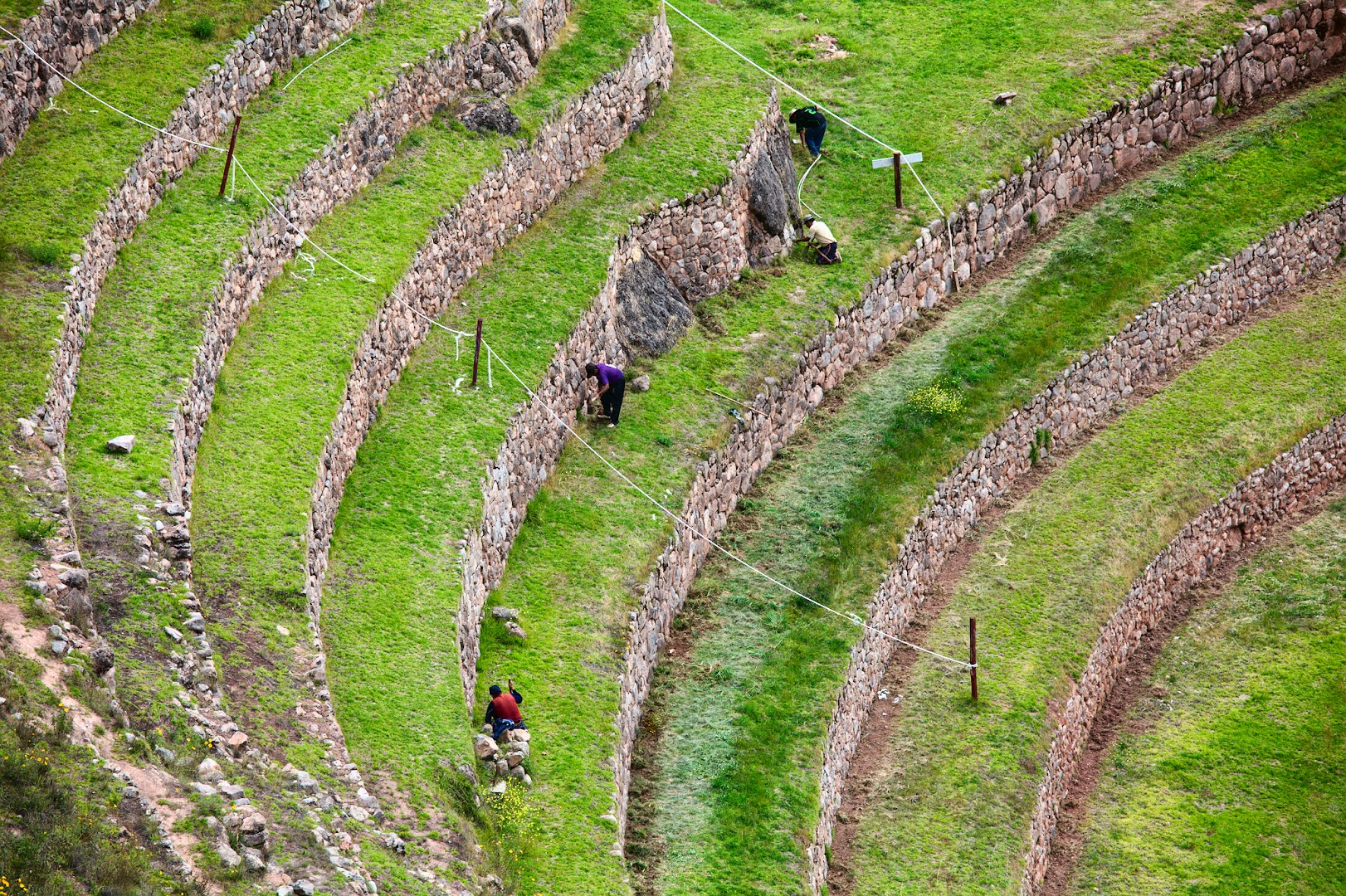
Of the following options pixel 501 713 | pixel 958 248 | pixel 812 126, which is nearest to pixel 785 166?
pixel 812 126

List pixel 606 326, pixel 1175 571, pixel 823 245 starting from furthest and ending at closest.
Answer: pixel 823 245, pixel 1175 571, pixel 606 326

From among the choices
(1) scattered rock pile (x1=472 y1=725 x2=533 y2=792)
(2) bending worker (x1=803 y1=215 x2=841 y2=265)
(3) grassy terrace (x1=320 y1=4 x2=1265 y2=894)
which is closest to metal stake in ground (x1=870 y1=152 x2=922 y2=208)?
(3) grassy terrace (x1=320 y1=4 x2=1265 y2=894)

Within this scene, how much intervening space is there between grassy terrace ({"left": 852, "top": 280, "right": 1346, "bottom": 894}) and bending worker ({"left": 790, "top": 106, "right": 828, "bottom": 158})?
31.6ft

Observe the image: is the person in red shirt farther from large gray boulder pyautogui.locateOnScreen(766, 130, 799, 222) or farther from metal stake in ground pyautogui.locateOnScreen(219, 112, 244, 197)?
large gray boulder pyautogui.locateOnScreen(766, 130, 799, 222)

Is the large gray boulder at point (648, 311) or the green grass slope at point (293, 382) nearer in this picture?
the green grass slope at point (293, 382)

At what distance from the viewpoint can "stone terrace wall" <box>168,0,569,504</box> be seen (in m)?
21.1

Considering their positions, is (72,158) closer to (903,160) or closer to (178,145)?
(178,145)

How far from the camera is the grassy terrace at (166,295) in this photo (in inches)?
696

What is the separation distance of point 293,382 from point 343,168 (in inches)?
231

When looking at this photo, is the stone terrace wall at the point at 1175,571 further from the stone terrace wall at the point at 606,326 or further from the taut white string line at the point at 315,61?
the taut white string line at the point at 315,61

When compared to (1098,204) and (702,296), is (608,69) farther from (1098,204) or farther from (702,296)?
(1098,204)

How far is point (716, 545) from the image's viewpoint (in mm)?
27250

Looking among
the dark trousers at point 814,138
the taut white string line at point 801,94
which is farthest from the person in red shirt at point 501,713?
the dark trousers at point 814,138

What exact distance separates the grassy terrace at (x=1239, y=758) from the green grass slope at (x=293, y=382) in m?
14.1
